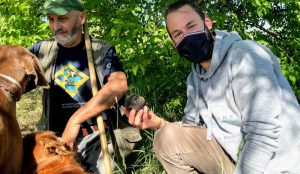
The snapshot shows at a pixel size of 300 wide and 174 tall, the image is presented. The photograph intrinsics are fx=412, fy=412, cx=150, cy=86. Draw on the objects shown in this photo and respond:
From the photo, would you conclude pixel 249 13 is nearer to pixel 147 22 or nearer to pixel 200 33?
pixel 147 22

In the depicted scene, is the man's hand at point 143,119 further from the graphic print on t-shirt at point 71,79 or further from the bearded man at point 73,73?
the graphic print on t-shirt at point 71,79

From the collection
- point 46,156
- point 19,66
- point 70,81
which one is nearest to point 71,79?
point 70,81

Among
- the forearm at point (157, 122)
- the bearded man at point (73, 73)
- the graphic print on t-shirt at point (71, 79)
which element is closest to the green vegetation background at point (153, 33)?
the bearded man at point (73, 73)

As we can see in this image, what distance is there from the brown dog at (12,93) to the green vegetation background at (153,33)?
3.42ft

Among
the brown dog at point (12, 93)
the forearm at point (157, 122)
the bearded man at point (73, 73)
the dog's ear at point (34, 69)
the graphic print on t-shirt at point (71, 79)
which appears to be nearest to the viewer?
the brown dog at point (12, 93)

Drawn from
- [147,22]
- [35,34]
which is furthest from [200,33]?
[35,34]

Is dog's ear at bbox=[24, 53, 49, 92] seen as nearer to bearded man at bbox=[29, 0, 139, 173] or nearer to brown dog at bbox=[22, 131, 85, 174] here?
brown dog at bbox=[22, 131, 85, 174]

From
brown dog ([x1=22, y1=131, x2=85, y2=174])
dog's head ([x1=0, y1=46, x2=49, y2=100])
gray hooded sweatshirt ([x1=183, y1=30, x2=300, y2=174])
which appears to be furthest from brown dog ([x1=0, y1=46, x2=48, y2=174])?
gray hooded sweatshirt ([x1=183, y1=30, x2=300, y2=174])

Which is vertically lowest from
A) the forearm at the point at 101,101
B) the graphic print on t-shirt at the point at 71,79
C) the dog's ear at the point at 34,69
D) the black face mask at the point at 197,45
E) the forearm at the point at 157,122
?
the forearm at the point at 157,122

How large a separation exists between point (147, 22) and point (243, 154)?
6.82 ft

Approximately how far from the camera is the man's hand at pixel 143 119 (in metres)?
3.14

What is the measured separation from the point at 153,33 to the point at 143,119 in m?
1.18

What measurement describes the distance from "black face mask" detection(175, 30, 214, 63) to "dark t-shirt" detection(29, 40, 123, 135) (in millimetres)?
1104

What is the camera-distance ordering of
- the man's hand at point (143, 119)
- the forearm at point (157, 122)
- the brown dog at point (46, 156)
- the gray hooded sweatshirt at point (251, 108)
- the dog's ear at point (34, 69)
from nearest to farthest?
the gray hooded sweatshirt at point (251, 108), the brown dog at point (46, 156), the dog's ear at point (34, 69), the man's hand at point (143, 119), the forearm at point (157, 122)
